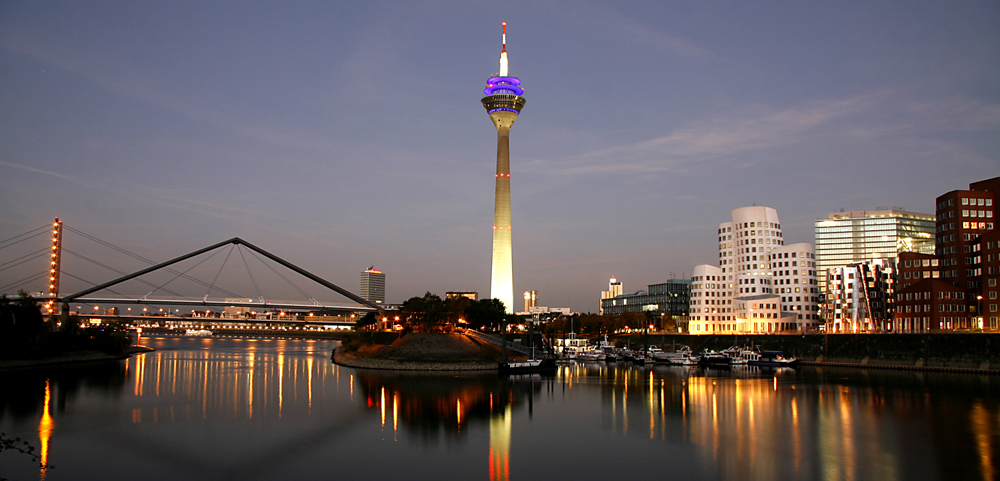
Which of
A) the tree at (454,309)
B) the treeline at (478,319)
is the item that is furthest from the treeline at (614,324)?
the tree at (454,309)

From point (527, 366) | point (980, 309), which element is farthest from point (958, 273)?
point (527, 366)

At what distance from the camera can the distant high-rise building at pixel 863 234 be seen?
510 ft

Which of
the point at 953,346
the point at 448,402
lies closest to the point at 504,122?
the point at 953,346

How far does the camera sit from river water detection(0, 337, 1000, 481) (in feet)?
80.7

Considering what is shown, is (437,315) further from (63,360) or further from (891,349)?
(891,349)

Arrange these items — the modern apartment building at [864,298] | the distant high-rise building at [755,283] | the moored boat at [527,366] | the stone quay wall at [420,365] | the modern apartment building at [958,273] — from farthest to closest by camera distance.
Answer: the distant high-rise building at [755,283] < the modern apartment building at [864,298] < the modern apartment building at [958,273] < the stone quay wall at [420,365] < the moored boat at [527,366]

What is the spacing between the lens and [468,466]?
83.1 feet

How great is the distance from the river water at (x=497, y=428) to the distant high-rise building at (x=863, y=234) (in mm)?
111084

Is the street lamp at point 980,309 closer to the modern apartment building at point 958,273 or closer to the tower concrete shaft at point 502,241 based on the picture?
the modern apartment building at point 958,273

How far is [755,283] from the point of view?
343 feet

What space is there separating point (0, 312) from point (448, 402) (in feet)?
129

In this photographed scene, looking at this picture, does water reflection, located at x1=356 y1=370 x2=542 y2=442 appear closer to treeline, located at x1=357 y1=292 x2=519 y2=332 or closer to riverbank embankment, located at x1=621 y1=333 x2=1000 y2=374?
treeline, located at x1=357 y1=292 x2=519 y2=332

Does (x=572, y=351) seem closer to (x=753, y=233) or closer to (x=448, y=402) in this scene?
(x=753, y=233)

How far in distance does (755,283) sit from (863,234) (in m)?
70.6
